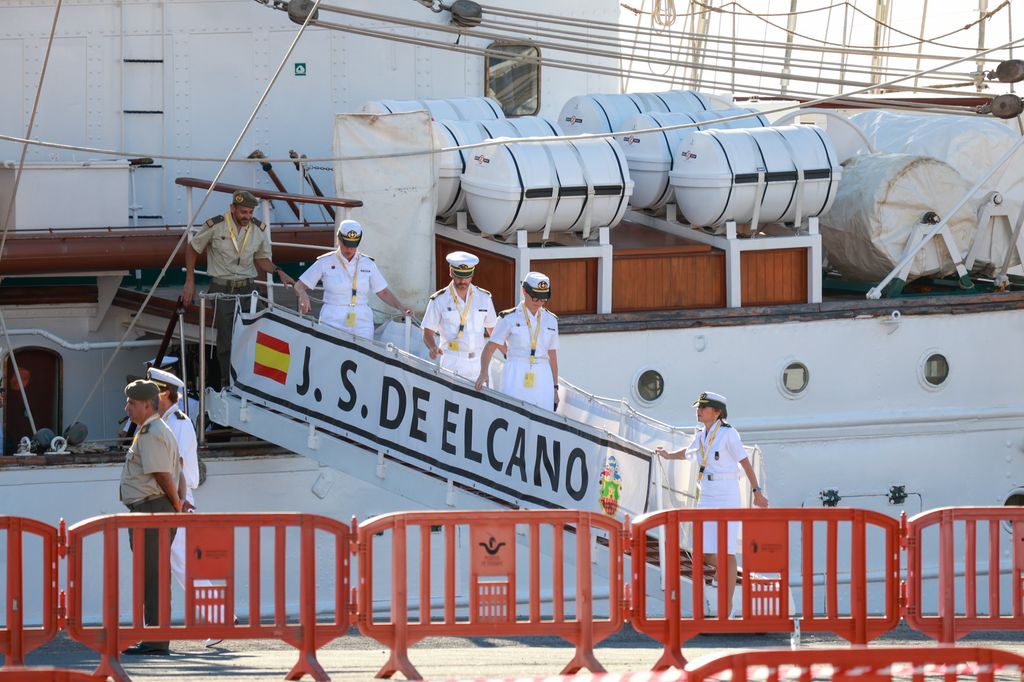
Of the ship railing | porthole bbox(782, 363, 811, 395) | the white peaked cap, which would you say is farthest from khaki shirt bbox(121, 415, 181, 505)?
porthole bbox(782, 363, 811, 395)

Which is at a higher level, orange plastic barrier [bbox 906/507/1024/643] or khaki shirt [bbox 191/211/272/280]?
khaki shirt [bbox 191/211/272/280]

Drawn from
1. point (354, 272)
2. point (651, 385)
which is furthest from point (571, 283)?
point (354, 272)

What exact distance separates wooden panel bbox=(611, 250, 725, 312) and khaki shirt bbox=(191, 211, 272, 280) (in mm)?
3675

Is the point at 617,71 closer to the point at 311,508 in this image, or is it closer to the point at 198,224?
the point at 198,224

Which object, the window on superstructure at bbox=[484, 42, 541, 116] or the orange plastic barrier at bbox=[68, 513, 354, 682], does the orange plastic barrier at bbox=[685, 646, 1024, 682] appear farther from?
the window on superstructure at bbox=[484, 42, 541, 116]

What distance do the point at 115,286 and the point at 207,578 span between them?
6651 millimetres

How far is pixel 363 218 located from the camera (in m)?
13.9

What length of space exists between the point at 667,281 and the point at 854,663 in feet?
28.2

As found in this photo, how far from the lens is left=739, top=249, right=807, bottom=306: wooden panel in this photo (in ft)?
49.7

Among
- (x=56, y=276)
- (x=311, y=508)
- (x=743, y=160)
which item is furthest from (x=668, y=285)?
(x=56, y=276)

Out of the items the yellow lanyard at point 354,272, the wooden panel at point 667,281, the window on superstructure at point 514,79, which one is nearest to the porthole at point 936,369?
the wooden panel at point 667,281

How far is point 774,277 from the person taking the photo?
15.2 meters

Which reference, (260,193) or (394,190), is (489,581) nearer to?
(260,193)

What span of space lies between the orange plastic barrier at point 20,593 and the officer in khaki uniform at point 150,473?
866mm
